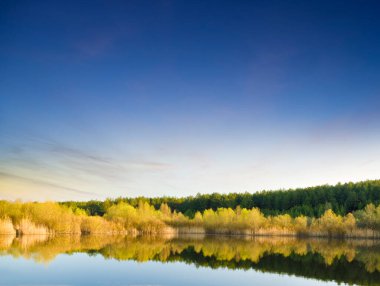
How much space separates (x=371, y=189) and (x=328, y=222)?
38405 mm

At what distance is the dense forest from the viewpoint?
9074 cm

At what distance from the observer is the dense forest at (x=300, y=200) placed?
9074 centimetres

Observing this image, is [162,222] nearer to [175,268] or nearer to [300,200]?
[175,268]

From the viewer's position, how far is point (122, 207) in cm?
6831

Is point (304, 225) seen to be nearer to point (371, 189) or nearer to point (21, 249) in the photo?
point (371, 189)

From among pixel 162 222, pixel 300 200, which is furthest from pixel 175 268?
pixel 300 200

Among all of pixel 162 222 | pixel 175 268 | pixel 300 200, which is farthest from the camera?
pixel 300 200

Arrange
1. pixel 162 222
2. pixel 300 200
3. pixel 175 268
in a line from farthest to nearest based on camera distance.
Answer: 1. pixel 300 200
2. pixel 162 222
3. pixel 175 268

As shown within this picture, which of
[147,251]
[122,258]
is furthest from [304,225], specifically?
[122,258]

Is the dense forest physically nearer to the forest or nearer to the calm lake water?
the forest

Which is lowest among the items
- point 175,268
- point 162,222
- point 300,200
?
point 175,268

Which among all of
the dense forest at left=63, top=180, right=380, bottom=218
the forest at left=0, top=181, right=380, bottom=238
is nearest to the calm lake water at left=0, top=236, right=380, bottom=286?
the forest at left=0, top=181, right=380, bottom=238

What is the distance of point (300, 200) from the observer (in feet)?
Answer: 340

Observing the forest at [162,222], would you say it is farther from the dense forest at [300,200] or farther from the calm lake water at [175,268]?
the calm lake water at [175,268]
